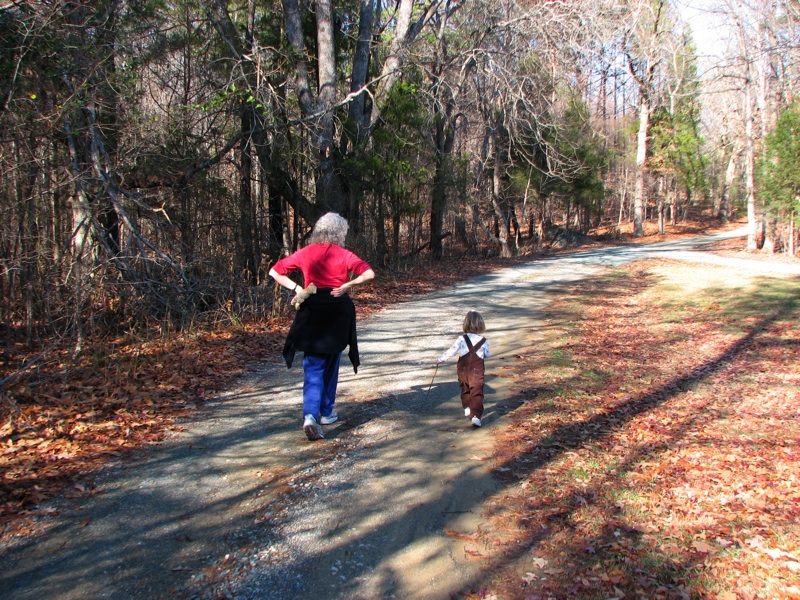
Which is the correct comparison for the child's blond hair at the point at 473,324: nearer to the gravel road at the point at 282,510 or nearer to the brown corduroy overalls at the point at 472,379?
the brown corduroy overalls at the point at 472,379

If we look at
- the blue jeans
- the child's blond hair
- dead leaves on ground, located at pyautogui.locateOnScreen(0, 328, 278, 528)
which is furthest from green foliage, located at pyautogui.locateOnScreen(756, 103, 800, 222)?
the blue jeans

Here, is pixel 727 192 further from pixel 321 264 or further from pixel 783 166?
pixel 321 264

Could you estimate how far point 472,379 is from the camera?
5758 millimetres

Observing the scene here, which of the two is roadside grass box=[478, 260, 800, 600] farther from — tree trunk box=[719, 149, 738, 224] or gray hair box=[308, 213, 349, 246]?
tree trunk box=[719, 149, 738, 224]

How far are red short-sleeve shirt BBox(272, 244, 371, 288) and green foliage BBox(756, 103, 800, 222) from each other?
2268 cm

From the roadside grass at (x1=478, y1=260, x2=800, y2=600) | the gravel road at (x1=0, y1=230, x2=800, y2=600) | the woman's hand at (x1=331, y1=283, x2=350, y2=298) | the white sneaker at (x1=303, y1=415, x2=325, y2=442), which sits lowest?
the roadside grass at (x1=478, y1=260, x2=800, y2=600)

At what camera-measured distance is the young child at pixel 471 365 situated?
18.9ft

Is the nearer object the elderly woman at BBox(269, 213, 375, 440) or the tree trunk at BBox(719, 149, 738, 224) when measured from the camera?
the elderly woman at BBox(269, 213, 375, 440)

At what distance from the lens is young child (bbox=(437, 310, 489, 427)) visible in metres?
5.77

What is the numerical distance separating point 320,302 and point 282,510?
1808 mm

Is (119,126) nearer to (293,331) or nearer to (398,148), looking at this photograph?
(293,331)

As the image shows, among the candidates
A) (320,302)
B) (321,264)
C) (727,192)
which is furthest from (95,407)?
(727,192)

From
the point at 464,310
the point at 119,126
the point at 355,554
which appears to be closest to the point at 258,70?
the point at 119,126

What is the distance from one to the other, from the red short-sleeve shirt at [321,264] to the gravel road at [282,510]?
4.67 ft
